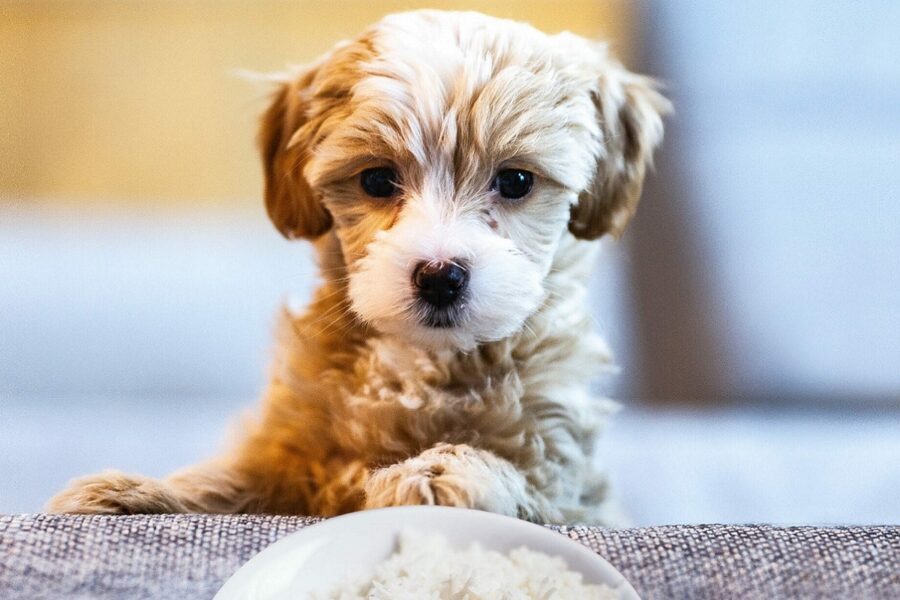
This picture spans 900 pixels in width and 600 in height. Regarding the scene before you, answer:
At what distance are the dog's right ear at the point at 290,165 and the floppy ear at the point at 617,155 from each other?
1.19ft

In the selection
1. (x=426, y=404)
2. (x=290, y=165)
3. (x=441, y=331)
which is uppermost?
(x=290, y=165)

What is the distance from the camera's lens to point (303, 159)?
1304mm

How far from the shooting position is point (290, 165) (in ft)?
4.34

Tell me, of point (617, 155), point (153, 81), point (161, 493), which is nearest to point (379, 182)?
point (617, 155)

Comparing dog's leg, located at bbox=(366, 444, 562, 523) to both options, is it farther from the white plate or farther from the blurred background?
the blurred background

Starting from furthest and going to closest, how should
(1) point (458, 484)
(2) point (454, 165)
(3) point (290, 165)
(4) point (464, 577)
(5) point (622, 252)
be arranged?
1. (5) point (622, 252)
2. (3) point (290, 165)
3. (2) point (454, 165)
4. (1) point (458, 484)
5. (4) point (464, 577)

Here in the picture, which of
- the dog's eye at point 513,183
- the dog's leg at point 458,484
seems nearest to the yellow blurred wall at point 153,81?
the dog's eye at point 513,183

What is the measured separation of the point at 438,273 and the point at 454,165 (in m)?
0.16

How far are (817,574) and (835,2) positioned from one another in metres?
2.51

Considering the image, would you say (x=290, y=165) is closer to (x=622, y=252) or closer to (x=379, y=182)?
(x=379, y=182)

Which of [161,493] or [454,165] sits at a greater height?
[454,165]

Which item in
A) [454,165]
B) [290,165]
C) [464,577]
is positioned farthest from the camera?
[290,165]

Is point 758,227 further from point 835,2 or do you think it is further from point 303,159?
Answer: point 303,159

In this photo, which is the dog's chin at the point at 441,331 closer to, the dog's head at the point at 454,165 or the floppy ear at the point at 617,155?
the dog's head at the point at 454,165
